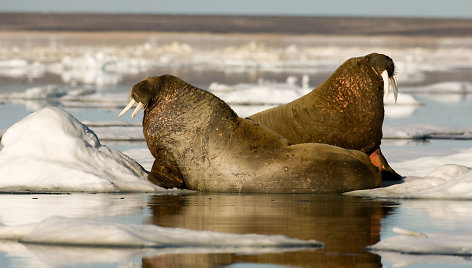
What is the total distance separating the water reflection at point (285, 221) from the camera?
6.19 m

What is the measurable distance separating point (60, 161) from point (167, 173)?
0.94m

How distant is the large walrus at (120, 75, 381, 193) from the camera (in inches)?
376

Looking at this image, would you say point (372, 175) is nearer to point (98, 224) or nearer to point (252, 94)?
point (98, 224)

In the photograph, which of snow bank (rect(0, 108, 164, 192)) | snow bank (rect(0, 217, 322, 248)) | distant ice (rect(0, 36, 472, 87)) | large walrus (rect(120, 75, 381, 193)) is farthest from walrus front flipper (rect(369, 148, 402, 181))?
distant ice (rect(0, 36, 472, 87))

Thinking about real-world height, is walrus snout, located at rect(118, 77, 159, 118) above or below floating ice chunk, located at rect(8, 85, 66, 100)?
below

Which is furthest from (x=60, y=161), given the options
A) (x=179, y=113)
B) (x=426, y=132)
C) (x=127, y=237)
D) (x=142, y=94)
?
(x=426, y=132)

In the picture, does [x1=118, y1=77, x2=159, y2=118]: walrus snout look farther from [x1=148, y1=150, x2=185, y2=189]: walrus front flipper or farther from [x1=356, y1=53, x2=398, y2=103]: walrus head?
[x1=356, y1=53, x2=398, y2=103]: walrus head

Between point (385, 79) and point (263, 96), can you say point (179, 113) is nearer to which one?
point (385, 79)

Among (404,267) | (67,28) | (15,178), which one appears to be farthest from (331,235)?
(67,28)

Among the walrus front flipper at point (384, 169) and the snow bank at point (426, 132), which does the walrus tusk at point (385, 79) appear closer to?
the walrus front flipper at point (384, 169)

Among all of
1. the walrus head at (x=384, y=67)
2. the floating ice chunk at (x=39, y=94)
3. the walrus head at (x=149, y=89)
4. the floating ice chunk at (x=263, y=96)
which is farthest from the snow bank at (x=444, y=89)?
the walrus head at (x=149, y=89)

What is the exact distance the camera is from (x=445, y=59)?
57562 millimetres

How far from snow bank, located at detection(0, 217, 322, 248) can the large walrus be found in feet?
8.82

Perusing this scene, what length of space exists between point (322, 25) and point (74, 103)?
9446cm
